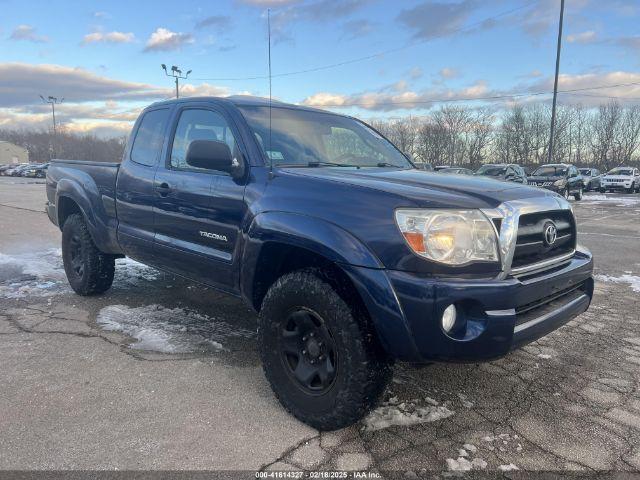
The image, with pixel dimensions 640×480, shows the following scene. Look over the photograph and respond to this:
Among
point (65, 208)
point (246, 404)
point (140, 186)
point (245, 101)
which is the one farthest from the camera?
point (65, 208)

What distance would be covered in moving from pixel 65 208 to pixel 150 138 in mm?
1860

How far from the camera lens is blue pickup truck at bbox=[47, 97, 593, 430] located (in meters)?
2.38

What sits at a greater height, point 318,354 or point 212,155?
point 212,155

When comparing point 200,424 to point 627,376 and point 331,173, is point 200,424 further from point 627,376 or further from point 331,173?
point 627,376

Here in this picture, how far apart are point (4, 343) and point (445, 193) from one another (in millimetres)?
3625

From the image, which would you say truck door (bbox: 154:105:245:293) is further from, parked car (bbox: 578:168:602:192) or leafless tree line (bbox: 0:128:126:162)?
leafless tree line (bbox: 0:128:126:162)

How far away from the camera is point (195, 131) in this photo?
3.89 meters

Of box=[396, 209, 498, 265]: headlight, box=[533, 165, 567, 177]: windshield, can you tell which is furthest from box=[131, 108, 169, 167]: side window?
box=[533, 165, 567, 177]: windshield

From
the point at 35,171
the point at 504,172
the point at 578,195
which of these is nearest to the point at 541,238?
the point at 504,172

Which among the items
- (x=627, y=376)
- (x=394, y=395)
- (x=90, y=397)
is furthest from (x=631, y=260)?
(x=90, y=397)

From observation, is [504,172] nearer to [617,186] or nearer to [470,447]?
[617,186]

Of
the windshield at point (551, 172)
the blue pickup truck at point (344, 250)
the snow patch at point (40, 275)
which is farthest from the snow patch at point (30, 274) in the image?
the windshield at point (551, 172)

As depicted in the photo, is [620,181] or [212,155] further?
[620,181]

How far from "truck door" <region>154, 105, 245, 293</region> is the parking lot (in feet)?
2.31
